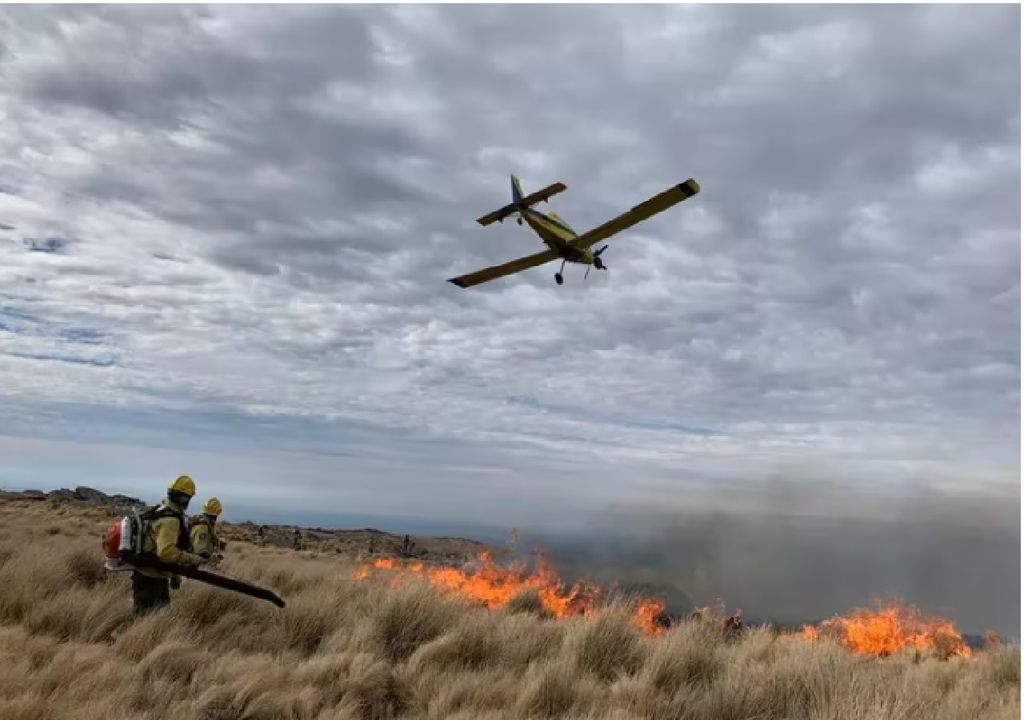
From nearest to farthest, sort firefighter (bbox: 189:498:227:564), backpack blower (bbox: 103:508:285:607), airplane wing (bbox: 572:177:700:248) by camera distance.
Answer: backpack blower (bbox: 103:508:285:607)
firefighter (bbox: 189:498:227:564)
airplane wing (bbox: 572:177:700:248)

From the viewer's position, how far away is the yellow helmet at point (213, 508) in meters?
9.77

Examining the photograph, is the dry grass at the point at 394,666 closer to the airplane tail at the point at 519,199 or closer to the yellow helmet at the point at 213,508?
the yellow helmet at the point at 213,508

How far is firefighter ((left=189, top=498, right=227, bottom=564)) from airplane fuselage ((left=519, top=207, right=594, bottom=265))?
9.63 metres

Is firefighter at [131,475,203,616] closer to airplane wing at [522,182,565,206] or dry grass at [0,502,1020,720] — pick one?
dry grass at [0,502,1020,720]

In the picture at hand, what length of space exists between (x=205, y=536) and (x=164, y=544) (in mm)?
934

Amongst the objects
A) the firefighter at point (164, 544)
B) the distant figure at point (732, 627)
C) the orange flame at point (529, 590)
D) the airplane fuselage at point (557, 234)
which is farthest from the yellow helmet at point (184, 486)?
the airplane fuselage at point (557, 234)

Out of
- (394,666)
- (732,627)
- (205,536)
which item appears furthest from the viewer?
(732,627)

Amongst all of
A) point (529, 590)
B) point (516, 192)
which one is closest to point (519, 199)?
point (516, 192)

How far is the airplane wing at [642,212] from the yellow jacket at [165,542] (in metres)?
10.6

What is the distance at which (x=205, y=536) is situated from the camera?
30.2ft

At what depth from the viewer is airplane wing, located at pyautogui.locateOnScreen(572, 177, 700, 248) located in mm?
14484

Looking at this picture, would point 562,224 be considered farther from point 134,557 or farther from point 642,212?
point 134,557

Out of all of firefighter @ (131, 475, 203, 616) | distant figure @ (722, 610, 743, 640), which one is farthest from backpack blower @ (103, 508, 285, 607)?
distant figure @ (722, 610, 743, 640)

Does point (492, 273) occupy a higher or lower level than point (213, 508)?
higher
